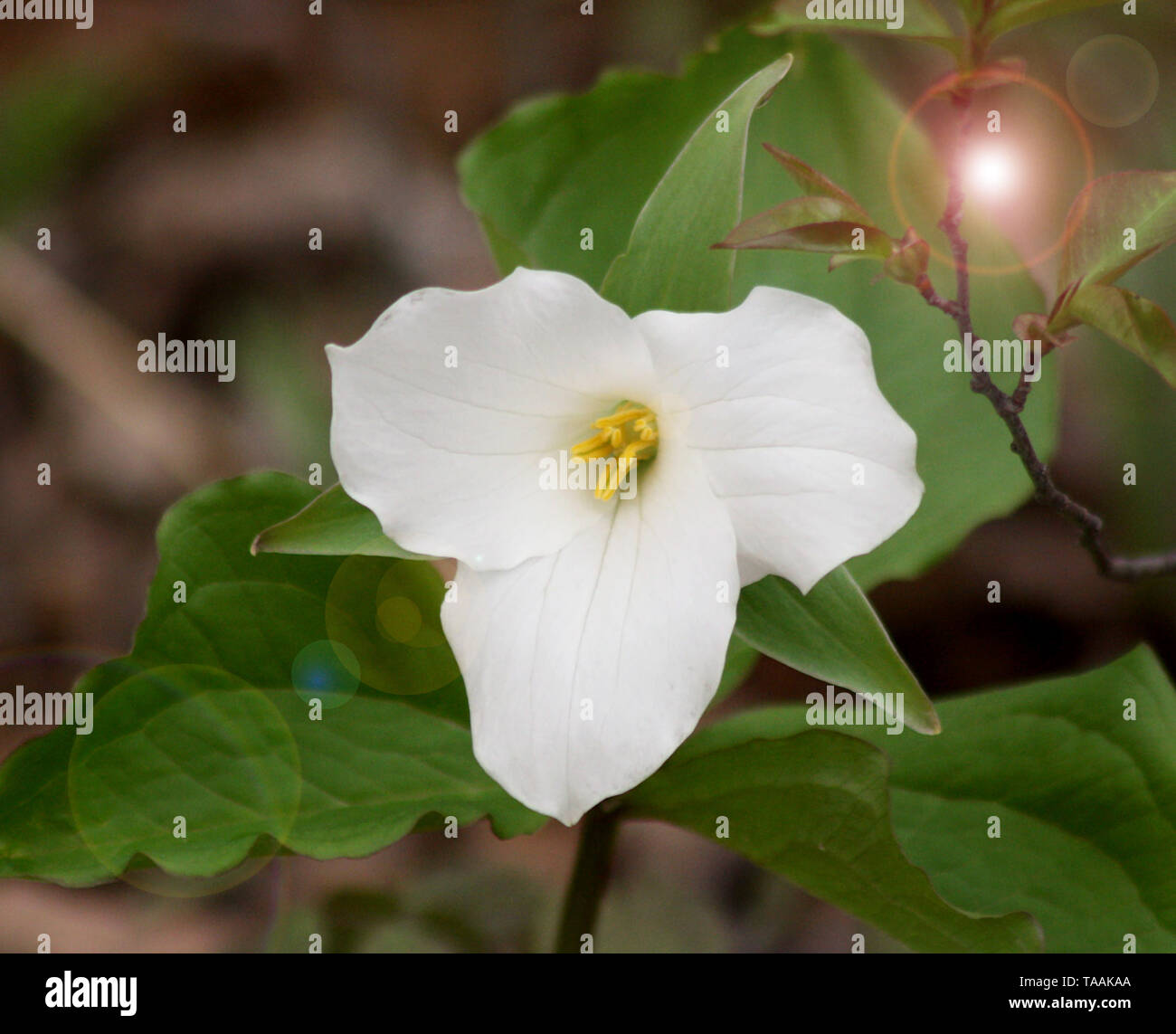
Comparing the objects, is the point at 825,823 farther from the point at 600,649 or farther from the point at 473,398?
the point at 473,398

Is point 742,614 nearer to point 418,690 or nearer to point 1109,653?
point 418,690

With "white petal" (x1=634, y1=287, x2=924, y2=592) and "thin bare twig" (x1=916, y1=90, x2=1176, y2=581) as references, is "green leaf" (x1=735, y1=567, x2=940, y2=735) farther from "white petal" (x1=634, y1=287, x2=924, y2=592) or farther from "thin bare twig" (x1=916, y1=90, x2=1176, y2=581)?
"thin bare twig" (x1=916, y1=90, x2=1176, y2=581)

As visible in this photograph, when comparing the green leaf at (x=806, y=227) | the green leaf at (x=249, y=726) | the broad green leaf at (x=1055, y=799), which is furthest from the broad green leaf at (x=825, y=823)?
the green leaf at (x=806, y=227)

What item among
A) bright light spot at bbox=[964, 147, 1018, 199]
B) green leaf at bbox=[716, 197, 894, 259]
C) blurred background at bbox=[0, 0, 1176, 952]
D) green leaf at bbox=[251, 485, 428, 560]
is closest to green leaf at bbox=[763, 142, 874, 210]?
green leaf at bbox=[716, 197, 894, 259]

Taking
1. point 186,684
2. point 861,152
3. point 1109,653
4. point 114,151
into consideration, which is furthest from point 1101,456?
point 114,151

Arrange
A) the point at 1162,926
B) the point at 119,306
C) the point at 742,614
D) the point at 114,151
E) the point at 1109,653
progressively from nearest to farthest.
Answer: the point at 742,614
the point at 1162,926
the point at 1109,653
the point at 119,306
the point at 114,151
